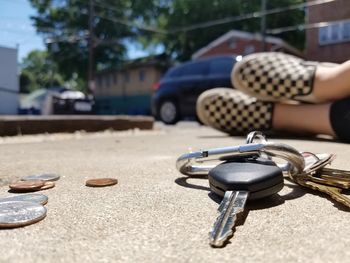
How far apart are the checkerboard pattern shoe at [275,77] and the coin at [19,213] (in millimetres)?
2796

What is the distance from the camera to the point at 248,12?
1015 inches

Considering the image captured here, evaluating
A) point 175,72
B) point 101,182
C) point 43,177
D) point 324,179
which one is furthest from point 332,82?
point 175,72

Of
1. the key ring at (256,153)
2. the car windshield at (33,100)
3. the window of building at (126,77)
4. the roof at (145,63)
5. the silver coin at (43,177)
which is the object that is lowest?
the car windshield at (33,100)

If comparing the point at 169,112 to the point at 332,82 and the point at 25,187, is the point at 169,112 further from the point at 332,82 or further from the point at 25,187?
the point at 25,187

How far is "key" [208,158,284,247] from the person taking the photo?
1118mm

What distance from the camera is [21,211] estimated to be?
121 cm

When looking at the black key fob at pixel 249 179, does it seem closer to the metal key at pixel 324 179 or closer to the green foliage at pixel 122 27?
the metal key at pixel 324 179

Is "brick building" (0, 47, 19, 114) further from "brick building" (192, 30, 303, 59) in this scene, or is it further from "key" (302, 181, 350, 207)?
"brick building" (192, 30, 303, 59)

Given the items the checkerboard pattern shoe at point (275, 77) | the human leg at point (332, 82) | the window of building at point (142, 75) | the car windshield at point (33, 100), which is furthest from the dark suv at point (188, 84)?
the window of building at point (142, 75)

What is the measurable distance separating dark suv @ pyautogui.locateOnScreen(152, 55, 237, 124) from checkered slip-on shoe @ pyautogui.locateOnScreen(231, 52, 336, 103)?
423cm

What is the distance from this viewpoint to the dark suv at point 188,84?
831 centimetres

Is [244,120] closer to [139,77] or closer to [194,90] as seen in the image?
[194,90]

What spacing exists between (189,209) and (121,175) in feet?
2.37

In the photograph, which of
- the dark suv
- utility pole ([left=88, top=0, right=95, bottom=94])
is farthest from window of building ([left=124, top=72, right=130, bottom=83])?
the dark suv
